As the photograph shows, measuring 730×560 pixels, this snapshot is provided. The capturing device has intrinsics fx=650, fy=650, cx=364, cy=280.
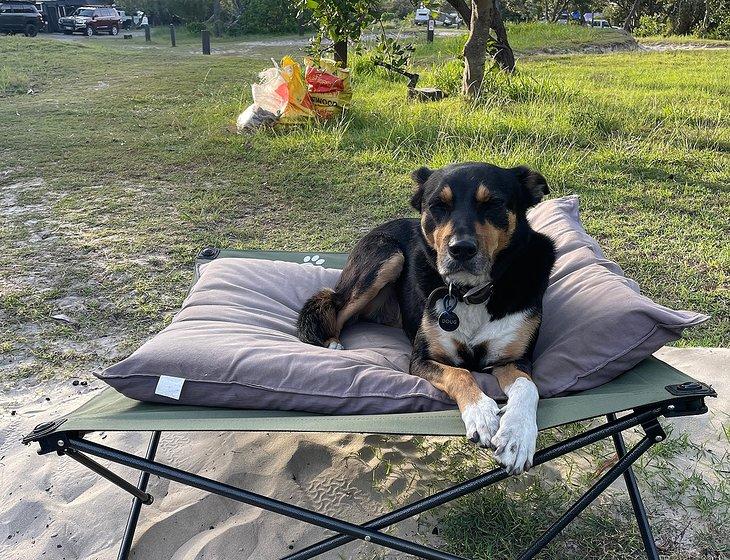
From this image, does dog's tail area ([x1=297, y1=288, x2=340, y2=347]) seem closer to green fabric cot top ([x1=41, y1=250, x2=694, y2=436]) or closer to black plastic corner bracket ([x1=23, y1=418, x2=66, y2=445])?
green fabric cot top ([x1=41, y1=250, x2=694, y2=436])

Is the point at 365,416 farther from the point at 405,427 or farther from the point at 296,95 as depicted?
the point at 296,95

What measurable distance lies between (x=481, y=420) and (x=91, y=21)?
3801 centimetres

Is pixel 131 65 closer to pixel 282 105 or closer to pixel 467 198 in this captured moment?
pixel 282 105

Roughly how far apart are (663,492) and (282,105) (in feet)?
24.0

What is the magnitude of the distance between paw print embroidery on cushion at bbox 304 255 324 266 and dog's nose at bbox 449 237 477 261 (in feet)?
5.55

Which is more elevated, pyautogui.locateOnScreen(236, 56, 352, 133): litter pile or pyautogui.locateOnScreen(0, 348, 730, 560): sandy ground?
pyautogui.locateOnScreen(236, 56, 352, 133): litter pile

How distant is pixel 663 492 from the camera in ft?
9.10

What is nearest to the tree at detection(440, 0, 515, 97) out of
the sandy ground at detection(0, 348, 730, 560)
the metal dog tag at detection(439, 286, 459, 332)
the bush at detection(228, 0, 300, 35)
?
the sandy ground at detection(0, 348, 730, 560)

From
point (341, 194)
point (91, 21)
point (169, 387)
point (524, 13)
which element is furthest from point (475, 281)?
point (524, 13)

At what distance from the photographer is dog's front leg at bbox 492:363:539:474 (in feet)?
6.57

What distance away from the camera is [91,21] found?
112ft

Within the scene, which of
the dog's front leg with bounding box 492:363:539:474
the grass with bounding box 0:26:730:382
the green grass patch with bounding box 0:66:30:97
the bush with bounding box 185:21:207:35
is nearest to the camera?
the dog's front leg with bounding box 492:363:539:474

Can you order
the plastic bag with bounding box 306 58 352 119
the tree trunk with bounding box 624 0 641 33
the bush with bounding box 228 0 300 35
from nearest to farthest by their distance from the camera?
the plastic bag with bounding box 306 58 352 119, the tree trunk with bounding box 624 0 641 33, the bush with bounding box 228 0 300 35

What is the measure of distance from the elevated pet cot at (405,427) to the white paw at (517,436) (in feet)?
0.10
